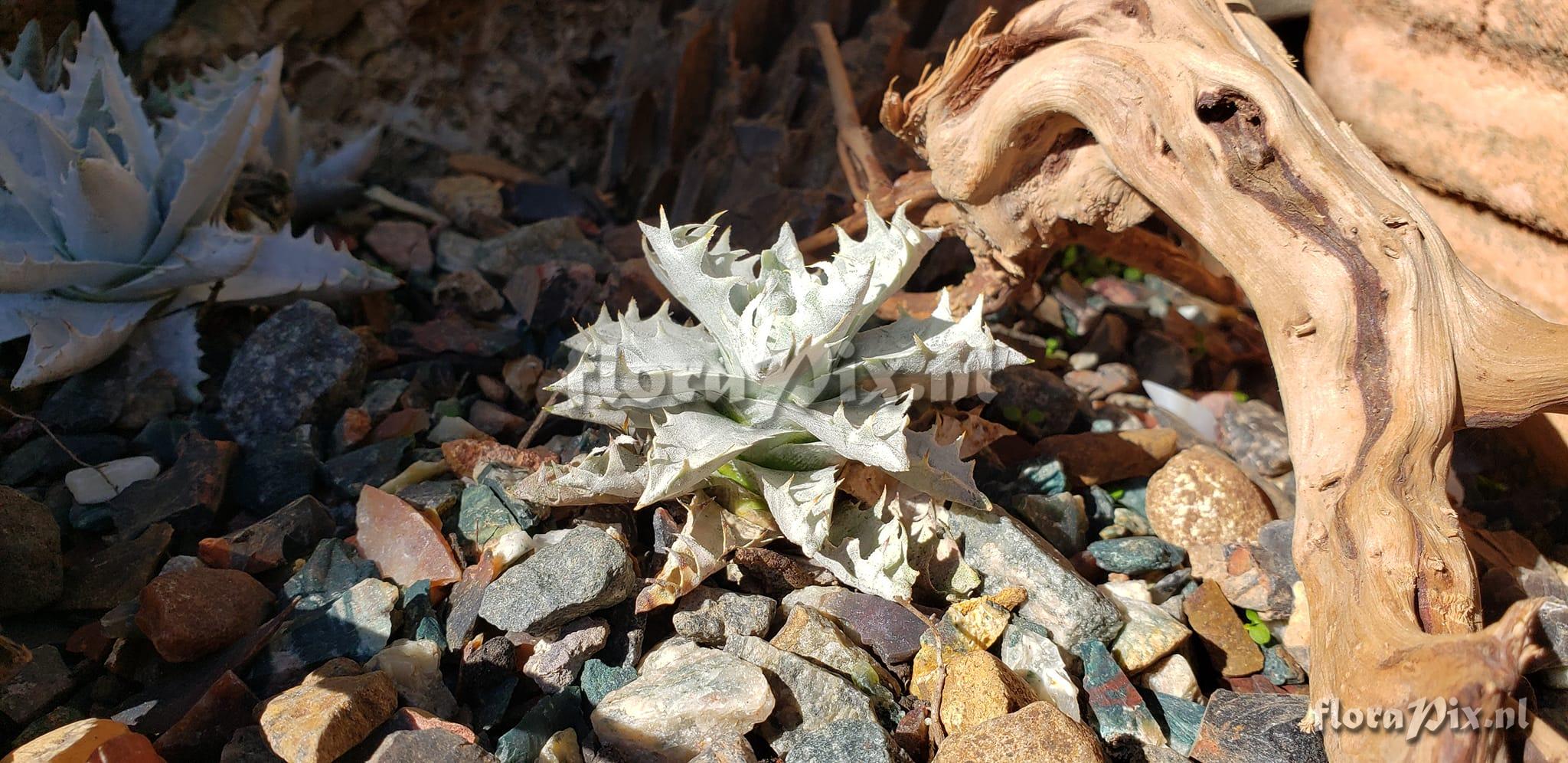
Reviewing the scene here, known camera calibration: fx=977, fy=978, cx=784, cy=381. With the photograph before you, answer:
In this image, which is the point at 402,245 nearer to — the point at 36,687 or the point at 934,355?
the point at 36,687

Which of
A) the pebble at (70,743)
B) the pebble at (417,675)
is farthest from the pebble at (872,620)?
the pebble at (70,743)

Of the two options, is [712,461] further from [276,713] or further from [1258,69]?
[1258,69]

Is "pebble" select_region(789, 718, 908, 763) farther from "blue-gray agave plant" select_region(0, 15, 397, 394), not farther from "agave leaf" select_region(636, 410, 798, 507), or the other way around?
"blue-gray agave plant" select_region(0, 15, 397, 394)

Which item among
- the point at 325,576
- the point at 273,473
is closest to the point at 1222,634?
the point at 325,576

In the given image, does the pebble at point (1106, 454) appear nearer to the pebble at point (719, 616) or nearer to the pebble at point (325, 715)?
the pebble at point (719, 616)

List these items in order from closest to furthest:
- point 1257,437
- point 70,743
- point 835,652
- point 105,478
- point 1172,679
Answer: point 70,743, point 835,652, point 1172,679, point 105,478, point 1257,437
